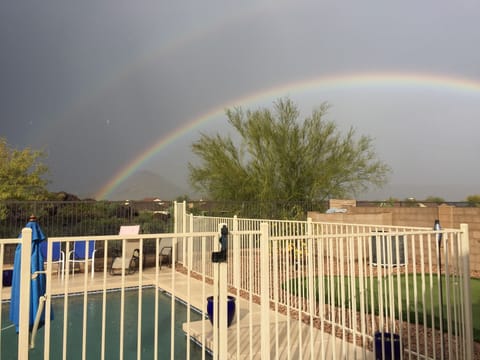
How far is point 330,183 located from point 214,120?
6355 mm

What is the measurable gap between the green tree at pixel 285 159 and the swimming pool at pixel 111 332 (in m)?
8.59

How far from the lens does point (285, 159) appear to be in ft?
50.5

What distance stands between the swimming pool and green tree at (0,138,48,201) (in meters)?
7.13

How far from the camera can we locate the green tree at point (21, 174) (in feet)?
41.9

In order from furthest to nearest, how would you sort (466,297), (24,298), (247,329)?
(247,329), (466,297), (24,298)

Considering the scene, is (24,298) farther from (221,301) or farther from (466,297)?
(466,297)

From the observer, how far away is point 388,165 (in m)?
16.1

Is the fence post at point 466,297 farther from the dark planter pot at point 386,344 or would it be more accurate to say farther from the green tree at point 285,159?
the green tree at point 285,159

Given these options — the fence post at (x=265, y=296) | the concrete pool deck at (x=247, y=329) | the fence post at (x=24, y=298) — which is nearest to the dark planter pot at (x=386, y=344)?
the concrete pool deck at (x=247, y=329)

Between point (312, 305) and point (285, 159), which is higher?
point (285, 159)

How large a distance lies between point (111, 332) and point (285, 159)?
11.2 meters

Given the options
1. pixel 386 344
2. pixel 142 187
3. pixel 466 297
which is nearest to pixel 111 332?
pixel 386 344

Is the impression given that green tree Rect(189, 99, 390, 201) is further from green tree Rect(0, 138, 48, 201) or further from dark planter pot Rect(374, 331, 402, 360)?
dark planter pot Rect(374, 331, 402, 360)

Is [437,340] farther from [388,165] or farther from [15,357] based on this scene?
[388,165]
